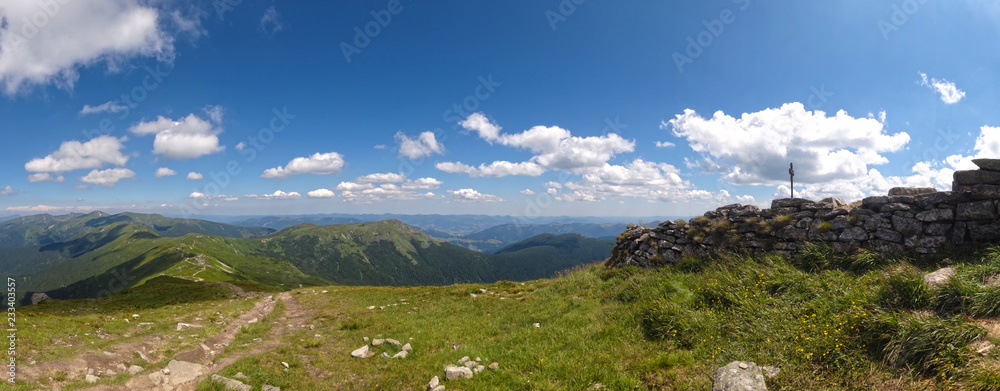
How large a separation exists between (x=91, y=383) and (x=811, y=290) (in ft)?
67.6

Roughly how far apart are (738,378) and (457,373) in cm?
643

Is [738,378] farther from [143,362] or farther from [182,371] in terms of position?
[143,362]

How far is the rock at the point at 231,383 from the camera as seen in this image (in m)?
9.39

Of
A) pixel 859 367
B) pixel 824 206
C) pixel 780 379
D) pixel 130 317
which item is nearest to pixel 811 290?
pixel 859 367

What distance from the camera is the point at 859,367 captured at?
645cm

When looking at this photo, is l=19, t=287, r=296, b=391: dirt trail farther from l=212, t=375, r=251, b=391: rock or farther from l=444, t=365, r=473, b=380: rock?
l=444, t=365, r=473, b=380: rock

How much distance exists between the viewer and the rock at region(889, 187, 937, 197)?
13.6 m

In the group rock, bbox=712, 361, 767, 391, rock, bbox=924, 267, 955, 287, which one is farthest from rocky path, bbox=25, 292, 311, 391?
rock, bbox=924, 267, 955, 287

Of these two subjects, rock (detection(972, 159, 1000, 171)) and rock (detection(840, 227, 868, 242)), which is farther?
rock (detection(840, 227, 868, 242))

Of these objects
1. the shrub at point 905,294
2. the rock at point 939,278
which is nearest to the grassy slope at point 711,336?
the shrub at point 905,294

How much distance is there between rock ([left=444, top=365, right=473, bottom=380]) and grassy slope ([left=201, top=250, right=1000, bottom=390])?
28 centimetres

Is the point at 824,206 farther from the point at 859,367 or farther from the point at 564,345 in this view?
the point at 564,345

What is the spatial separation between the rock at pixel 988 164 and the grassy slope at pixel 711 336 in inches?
138

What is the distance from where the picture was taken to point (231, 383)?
A: 956cm
